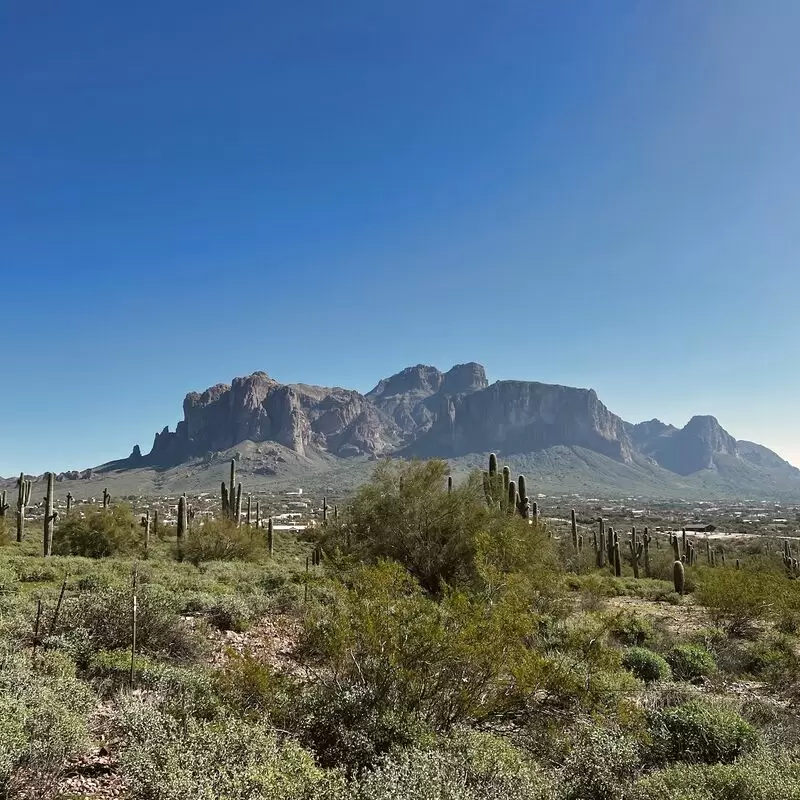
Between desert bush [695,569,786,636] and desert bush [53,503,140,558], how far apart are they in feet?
73.3

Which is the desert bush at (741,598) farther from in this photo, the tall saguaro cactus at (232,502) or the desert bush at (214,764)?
the tall saguaro cactus at (232,502)

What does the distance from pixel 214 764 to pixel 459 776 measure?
2081 mm

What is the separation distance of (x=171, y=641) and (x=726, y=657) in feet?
36.5

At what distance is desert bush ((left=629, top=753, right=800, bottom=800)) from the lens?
4754 millimetres

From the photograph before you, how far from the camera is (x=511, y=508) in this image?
17969 mm

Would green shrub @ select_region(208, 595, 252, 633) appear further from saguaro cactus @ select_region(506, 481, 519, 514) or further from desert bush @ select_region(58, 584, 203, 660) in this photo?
saguaro cactus @ select_region(506, 481, 519, 514)

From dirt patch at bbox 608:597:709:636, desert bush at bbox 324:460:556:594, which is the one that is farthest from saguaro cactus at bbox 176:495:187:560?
dirt patch at bbox 608:597:709:636

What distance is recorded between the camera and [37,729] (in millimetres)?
5414

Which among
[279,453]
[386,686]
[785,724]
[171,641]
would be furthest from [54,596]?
[279,453]

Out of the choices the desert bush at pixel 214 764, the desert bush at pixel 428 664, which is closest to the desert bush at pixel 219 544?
the desert bush at pixel 428 664

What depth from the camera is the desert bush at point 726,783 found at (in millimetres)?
4754

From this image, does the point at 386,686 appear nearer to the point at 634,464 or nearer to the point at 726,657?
the point at 726,657

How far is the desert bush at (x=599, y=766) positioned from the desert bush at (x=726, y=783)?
29 centimetres

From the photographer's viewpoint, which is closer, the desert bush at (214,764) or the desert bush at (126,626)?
the desert bush at (214,764)
